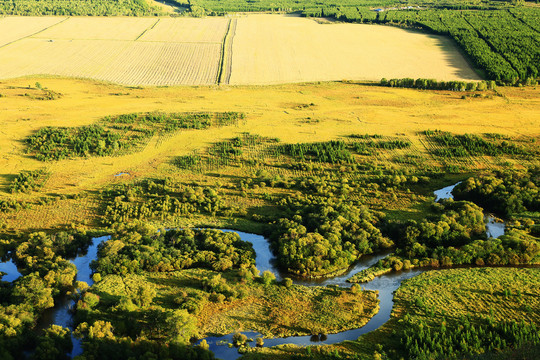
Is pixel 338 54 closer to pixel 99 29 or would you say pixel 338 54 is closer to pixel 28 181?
pixel 99 29

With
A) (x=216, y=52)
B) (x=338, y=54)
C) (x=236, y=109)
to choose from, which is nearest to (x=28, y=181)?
(x=236, y=109)

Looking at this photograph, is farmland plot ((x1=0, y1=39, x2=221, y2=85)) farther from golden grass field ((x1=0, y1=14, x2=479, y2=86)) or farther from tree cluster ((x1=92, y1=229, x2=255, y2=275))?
tree cluster ((x1=92, y1=229, x2=255, y2=275))

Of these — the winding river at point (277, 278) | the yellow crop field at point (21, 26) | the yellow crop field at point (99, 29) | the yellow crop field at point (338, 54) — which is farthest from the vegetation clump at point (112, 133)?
the yellow crop field at point (21, 26)

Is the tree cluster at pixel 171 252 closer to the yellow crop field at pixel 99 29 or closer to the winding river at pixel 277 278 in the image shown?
the winding river at pixel 277 278

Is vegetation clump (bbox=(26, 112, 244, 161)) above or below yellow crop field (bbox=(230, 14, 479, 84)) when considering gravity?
below

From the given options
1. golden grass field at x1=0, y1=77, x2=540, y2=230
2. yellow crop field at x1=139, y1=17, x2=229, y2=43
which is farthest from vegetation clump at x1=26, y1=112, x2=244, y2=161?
yellow crop field at x1=139, y1=17, x2=229, y2=43

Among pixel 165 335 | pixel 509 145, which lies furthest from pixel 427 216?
pixel 165 335
